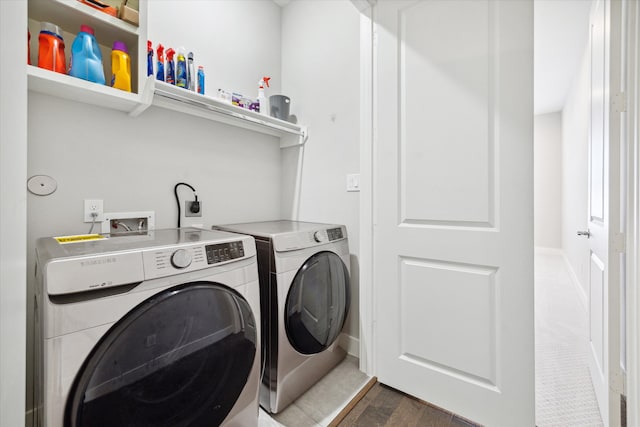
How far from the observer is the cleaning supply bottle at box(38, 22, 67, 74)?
1110 millimetres

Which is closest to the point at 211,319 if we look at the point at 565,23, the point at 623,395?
the point at 623,395

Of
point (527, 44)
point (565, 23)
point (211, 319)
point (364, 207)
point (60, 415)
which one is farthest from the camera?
point (565, 23)

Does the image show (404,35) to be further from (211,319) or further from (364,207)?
(211,319)

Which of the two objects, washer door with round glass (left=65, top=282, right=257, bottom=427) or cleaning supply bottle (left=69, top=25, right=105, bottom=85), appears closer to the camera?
washer door with round glass (left=65, top=282, right=257, bottom=427)

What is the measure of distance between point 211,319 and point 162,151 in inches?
42.2

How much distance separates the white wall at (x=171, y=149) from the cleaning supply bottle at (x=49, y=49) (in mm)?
190

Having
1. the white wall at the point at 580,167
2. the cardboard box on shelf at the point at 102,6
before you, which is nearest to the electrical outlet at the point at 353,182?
the cardboard box on shelf at the point at 102,6

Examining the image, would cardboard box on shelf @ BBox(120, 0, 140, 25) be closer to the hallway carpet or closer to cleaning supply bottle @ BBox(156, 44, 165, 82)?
cleaning supply bottle @ BBox(156, 44, 165, 82)

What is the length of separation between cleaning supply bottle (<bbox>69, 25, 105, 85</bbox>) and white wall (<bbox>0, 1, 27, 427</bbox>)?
592 mm

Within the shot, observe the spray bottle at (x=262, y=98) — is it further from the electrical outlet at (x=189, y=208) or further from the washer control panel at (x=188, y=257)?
the washer control panel at (x=188, y=257)

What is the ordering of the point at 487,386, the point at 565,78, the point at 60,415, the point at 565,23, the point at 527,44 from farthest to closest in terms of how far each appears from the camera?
the point at 565,78 < the point at 565,23 < the point at 487,386 < the point at 527,44 < the point at 60,415

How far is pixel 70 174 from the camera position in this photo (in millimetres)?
1292

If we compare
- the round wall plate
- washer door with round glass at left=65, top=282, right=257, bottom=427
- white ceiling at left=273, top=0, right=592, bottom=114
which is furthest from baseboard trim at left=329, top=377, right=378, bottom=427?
white ceiling at left=273, top=0, right=592, bottom=114

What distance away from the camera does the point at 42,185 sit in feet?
4.00
